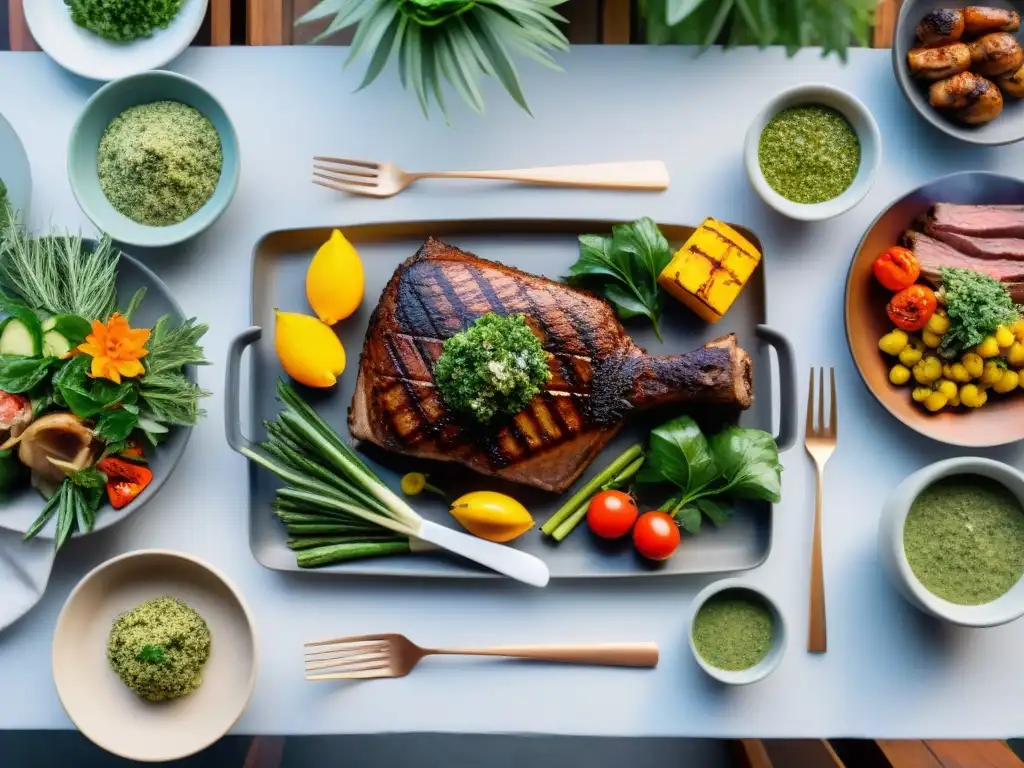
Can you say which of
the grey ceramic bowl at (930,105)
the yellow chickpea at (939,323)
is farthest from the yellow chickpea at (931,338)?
the grey ceramic bowl at (930,105)

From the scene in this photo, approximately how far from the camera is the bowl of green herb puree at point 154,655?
58.2 inches

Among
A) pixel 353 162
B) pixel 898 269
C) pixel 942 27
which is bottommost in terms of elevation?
pixel 898 269

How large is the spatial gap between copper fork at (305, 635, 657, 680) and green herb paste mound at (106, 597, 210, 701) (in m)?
0.19

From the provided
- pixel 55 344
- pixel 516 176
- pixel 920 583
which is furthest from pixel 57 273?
pixel 920 583

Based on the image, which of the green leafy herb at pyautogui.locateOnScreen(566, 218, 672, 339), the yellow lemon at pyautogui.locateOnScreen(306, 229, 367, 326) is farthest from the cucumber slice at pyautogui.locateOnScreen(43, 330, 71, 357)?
the green leafy herb at pyautogui.locateOnScreen(566, 218, 672, 339)

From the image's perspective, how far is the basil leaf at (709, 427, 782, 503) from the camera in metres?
1.52

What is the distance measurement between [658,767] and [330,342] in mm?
1276

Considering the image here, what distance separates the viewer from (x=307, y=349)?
156 centimetres

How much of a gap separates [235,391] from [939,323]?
4.03 feet

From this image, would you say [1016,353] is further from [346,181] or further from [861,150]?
[346,181]

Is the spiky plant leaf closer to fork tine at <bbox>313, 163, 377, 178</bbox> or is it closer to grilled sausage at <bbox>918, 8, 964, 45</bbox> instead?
fork tine at <bbox>313, 163, 377, 178</bbox>

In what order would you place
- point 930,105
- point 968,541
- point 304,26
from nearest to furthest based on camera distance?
point 968,541 → point 930,105 → point 304,26

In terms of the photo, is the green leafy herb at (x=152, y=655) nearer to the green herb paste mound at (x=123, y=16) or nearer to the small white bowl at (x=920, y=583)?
the green herb paste mound at (x=123, y=16)

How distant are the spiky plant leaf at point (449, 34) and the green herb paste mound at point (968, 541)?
3.21ft
